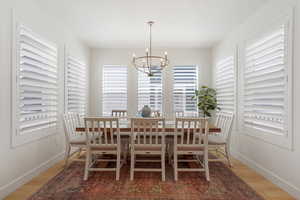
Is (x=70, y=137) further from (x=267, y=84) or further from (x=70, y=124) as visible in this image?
(x=267, y=84)

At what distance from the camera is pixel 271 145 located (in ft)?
9.17

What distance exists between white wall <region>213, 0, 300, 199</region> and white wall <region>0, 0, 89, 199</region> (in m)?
3.43

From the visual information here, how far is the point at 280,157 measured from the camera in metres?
2.62

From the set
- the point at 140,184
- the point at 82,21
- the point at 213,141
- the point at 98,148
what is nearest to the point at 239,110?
the point at 213,141

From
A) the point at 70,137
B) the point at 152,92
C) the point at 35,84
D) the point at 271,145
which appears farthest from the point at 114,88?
the point at 271,145

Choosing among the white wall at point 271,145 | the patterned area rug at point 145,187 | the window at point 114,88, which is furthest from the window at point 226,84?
the window at point 114,88

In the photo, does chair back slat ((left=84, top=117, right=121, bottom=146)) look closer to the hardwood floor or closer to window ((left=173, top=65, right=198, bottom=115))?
the hardwood floor

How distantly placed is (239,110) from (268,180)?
134 centimetres

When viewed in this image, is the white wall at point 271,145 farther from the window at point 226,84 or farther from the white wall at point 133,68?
the white wall at point 133,68

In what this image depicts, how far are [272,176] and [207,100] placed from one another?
8.02ft
